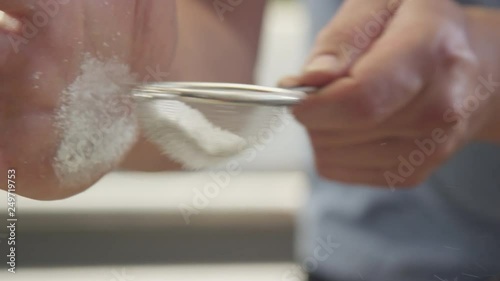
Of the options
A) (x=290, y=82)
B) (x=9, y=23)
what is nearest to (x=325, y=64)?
(x=290, y=82)

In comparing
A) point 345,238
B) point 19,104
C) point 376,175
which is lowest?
point 345,238

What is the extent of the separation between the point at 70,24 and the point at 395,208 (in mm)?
286

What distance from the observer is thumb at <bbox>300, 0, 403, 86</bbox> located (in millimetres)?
253

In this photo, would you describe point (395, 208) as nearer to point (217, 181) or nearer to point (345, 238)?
point (345, 238)

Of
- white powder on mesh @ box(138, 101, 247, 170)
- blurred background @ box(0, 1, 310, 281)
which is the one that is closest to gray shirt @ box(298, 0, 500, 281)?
blurred background @ box(0, 1, 310, 281)

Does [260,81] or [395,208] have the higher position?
[260,81]

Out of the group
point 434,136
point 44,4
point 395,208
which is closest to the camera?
point 44,4

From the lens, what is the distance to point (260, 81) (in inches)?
11.0

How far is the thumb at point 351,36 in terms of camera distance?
0.25 metres

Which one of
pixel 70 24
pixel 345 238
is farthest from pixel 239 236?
pixel 70 24

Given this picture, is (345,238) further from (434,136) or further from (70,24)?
(70,24)

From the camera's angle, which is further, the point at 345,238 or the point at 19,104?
the point at 345,238

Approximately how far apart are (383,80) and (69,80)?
0.13m

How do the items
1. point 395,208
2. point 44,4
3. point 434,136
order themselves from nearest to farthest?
point 44,4
point 434,136
point 395,208
